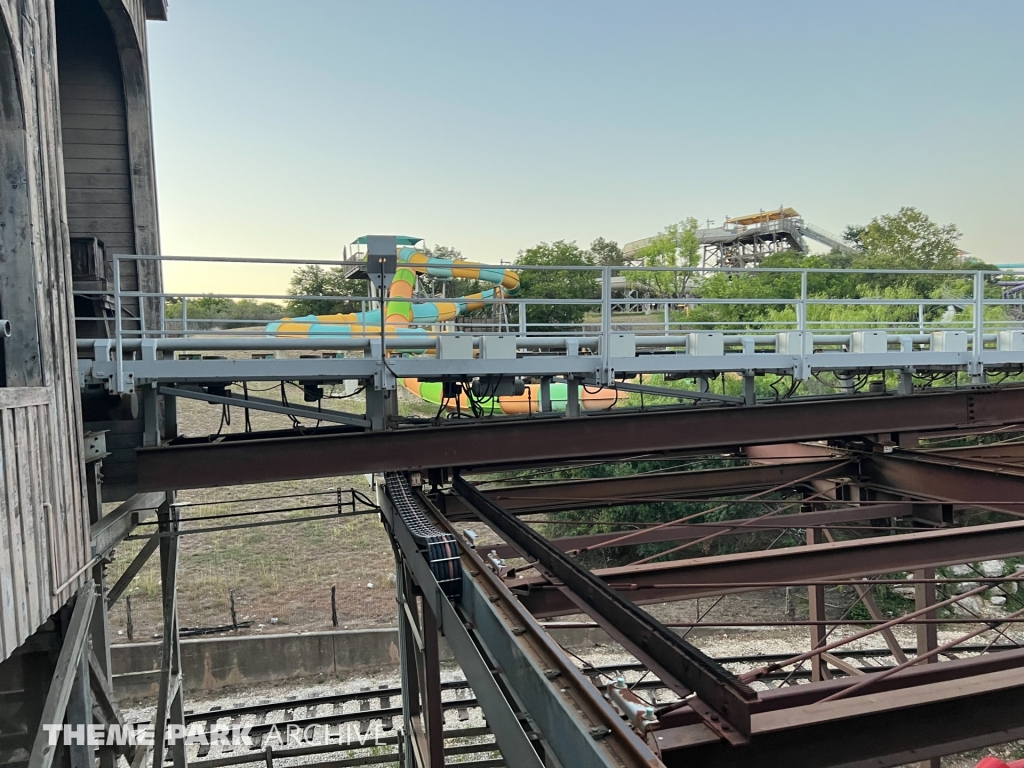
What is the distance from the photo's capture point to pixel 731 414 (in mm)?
8328

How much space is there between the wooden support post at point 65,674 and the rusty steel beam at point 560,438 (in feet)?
4.38

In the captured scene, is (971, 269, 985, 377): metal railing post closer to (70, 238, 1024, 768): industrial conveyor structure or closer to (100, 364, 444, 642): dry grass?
(70, 238, 1024, 768): industrial conveyor structure

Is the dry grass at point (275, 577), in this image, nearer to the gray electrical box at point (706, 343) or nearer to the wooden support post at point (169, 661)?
the wooden support post at point (169, 661)

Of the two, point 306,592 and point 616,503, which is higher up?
point 616,503

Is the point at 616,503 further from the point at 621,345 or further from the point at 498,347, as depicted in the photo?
the point at 498,347

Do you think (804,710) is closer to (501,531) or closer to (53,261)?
(501,531)

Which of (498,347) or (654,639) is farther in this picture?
(498,347)

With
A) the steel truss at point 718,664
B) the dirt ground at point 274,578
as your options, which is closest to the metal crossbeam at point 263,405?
Result: the steel truss at point 718,664

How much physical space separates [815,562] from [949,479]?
3.38m

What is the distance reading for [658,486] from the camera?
9383 mm

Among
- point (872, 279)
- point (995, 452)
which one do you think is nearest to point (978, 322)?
point (995, 452)

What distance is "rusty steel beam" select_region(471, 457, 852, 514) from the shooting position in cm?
870

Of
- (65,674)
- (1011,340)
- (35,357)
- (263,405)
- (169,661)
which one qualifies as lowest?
(169,661)

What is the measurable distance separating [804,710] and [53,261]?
5.68m
